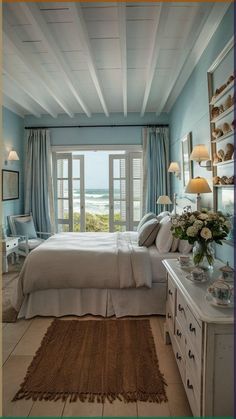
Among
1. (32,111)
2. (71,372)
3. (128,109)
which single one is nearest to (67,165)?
(32,111)

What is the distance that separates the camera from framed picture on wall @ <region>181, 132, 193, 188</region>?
3.68 meters

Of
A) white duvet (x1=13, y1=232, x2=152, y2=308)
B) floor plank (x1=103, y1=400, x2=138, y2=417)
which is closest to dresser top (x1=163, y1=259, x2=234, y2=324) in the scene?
white duvet (x1=13, y1=232, x2=152, y2=308)

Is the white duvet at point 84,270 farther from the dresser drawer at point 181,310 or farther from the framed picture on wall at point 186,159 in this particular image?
the framed picture on wall at point 186,159

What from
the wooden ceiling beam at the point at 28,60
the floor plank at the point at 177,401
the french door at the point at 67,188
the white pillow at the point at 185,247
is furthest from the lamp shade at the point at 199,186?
the french door at the point at 67,188

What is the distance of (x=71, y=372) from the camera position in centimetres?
208

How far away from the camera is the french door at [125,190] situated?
591 cm

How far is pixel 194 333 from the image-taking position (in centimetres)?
155

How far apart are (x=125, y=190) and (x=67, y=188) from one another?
4.24ft

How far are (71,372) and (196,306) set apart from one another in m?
1.24

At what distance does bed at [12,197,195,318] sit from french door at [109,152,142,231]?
293cm

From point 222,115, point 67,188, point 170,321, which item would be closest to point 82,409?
point 170,321

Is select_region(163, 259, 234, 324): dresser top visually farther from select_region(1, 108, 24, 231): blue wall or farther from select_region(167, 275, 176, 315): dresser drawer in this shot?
select_region(1, 108, 24, 231): blue wall

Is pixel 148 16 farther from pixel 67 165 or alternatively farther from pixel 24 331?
pixel 67 165

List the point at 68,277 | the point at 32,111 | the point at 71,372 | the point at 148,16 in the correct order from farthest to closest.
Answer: the point at 32,111 → the point at 68,277 → the point at 148,16 → the point at 71,372
